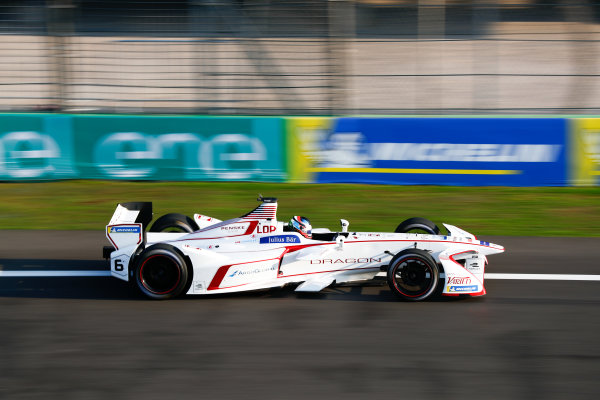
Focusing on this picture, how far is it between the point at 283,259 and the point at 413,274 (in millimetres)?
1221

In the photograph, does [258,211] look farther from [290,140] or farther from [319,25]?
[319,25]

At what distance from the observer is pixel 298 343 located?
5.75 m

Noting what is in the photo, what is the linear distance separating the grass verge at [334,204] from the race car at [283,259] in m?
2.62

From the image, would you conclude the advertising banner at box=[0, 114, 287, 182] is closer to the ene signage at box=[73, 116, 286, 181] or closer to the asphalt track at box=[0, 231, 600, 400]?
the ene signage at box=[73, 116, 286, 181]

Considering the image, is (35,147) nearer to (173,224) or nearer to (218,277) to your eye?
(173,224)

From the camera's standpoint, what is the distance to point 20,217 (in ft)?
33.9

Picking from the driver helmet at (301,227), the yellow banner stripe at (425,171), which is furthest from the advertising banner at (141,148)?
the driver helmet at (301,227)

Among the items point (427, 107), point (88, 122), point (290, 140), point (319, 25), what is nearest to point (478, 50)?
point (427, 107)

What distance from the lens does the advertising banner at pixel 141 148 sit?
11703mm

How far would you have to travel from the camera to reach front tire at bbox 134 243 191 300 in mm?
6598

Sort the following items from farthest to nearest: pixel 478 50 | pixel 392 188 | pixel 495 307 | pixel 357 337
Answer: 1. pixel 478 50
2. pixel 392 188
3. pixel 495 307
4. pixel 357 337

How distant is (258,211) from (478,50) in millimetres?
6976

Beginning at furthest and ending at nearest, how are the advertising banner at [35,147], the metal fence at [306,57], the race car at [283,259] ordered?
the metal fence at [306,57], the advertising banner at [35,147], the race car at [283,259]

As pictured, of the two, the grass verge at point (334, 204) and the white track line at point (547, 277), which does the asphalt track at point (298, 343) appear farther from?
the grass verge at point (334, 204)
